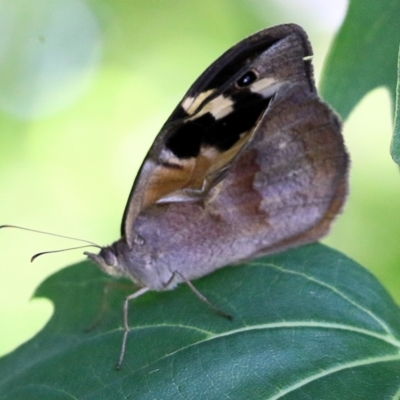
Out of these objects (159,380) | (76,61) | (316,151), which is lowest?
(159,380)

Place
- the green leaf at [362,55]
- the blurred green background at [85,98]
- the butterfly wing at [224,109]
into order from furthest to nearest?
the blurred green background at [85,98], the green leaf at [362,55], the butterfly wing at [224,109]


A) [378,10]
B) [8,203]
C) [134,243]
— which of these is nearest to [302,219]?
[134,243]

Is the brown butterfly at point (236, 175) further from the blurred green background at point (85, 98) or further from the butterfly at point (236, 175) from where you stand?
the blurred green background at point (85, 98)

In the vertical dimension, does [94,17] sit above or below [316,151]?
above

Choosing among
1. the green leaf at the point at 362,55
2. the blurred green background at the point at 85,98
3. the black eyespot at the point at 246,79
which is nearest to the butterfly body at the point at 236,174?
the black eyespot at the point at 246,79

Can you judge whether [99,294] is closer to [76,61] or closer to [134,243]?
[134,243]

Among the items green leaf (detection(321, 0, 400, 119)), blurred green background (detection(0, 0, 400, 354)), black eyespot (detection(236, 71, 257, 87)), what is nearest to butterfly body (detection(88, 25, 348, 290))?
black eyespot (detection(236, 71, 257, 87))

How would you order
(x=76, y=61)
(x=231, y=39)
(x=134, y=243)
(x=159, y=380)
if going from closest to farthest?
(x=159, y=380) < (x=134, y=243) < (x=231, y=39) < (x=76, y=61)
